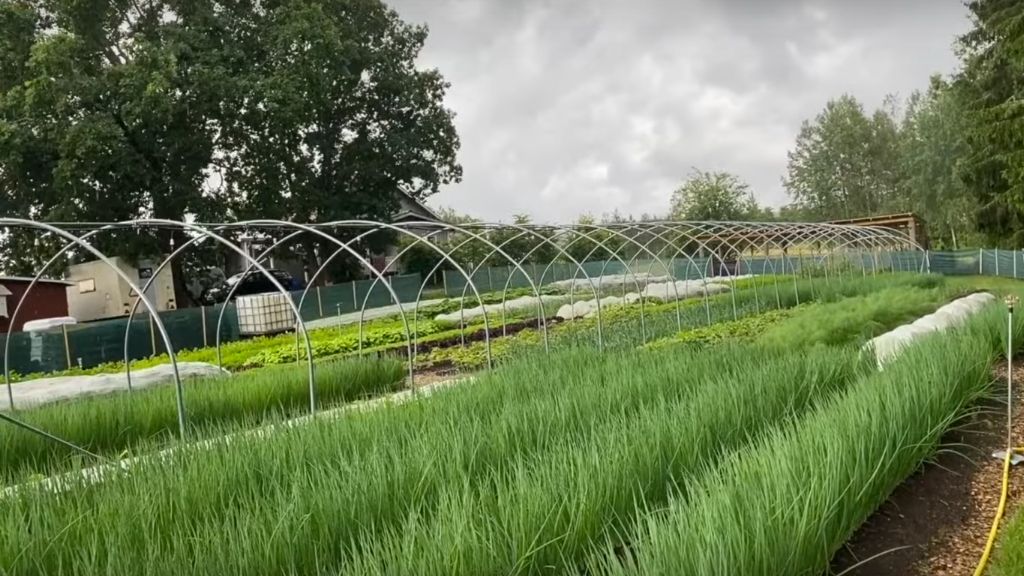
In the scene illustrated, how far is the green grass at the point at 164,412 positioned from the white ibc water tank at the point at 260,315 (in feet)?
33.4

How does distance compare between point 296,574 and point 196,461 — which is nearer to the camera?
point 296,574

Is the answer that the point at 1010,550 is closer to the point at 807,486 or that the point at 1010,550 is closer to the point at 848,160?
the point at 807,486

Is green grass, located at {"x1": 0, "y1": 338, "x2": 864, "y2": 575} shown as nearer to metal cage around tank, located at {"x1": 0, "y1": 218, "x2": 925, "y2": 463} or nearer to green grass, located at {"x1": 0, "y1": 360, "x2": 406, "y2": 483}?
green grass, located at {"x1": 0, "y1": 360, "x2": 406, "y2": 483}

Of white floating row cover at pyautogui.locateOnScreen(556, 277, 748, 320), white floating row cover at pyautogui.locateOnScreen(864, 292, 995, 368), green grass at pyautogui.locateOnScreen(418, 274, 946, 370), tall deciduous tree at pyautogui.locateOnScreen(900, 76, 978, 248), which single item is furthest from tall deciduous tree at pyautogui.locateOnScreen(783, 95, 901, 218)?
white floating row cover at pyautogui.locateOnScreen(864, 292, 995, 368)

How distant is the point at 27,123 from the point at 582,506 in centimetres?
1693

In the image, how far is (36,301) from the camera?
54.6 feet

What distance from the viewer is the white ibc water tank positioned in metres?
16.6

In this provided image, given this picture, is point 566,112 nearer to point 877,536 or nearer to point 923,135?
point 877,536

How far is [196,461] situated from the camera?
9.97ft

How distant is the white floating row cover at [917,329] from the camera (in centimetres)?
547

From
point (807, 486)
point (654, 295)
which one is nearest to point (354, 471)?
point (807, 486)

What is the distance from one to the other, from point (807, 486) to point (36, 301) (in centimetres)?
1863

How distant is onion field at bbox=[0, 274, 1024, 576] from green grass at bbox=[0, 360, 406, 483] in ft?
0.08

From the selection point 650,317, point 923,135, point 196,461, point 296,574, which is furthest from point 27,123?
point 923,135
